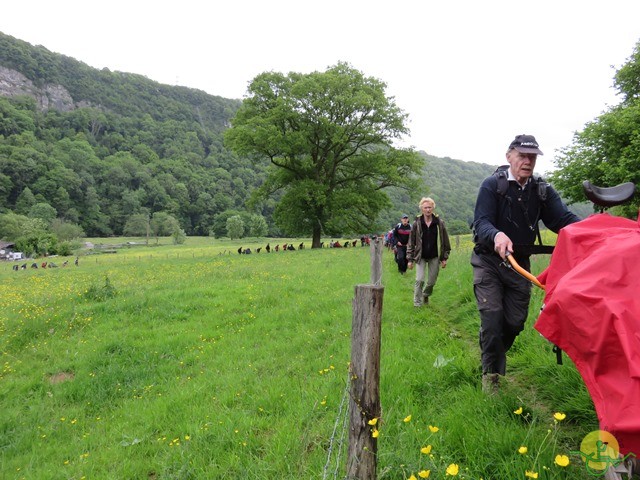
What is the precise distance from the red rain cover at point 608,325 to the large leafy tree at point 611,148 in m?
27.1

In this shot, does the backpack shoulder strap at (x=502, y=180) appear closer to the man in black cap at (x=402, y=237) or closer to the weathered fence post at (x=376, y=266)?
the weathered fence post at (x=376, y=266)

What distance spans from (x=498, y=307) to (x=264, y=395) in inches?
117

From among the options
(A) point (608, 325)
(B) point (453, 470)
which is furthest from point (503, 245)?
(B) point (453, 470)

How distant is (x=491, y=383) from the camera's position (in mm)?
3607

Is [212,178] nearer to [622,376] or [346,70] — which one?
[346,70]

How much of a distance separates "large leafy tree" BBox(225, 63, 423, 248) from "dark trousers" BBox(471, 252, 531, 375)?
89.8 ft

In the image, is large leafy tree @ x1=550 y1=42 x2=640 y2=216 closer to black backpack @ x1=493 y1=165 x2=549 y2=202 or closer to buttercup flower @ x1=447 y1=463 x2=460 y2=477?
black backpack @ x1=493 y1=165 x2=549 y2=202

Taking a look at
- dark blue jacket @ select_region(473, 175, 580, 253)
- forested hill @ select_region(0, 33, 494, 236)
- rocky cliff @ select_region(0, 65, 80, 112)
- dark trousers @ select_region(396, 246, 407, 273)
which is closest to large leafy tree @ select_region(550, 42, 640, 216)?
dark trousers @ select_region(396, 246, 407, 273)

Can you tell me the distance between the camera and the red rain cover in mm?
1583

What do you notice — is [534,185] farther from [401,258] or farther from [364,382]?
[401,258]

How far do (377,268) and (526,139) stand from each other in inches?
73.3

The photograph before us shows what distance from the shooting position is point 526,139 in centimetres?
351

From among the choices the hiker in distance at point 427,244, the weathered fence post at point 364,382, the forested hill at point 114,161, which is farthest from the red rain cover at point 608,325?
the forested hill at point 114,161

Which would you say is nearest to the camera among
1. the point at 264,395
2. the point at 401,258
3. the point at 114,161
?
the point at 264,395
